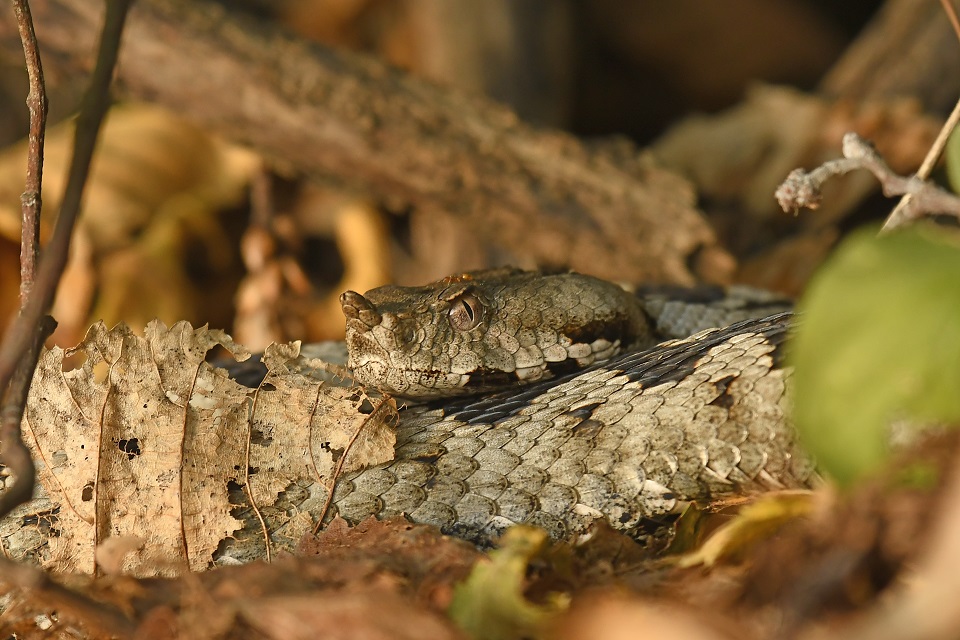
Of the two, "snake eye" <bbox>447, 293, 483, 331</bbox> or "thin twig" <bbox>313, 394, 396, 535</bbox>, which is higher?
"snake eye" <bbox>447, 293, 483, 331</bbox>

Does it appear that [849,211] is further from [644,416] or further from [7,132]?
[7,132]

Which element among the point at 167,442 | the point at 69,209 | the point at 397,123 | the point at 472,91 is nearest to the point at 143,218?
the point at 397,123

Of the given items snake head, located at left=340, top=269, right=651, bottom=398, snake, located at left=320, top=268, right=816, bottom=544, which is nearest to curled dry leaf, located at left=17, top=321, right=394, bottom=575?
snake, located at left=320, top=268, right=816, bottom=544

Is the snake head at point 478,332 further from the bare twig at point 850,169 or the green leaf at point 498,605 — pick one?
the green leaf at point 498,605

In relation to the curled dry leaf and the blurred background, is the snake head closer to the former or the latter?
the curled dry leaf

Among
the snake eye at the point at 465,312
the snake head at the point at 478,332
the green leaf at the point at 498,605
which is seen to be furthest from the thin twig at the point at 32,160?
the green leaf at the point at 498,605

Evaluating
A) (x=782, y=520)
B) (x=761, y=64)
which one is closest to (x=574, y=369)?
(x=782, y=520)
